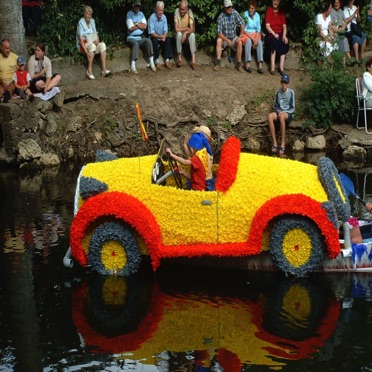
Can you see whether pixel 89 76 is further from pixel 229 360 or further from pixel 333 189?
pixel 229 360

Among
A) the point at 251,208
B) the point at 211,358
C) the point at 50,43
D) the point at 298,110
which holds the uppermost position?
the point at 50,43

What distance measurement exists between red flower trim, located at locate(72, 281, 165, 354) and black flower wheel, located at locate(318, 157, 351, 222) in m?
2.24

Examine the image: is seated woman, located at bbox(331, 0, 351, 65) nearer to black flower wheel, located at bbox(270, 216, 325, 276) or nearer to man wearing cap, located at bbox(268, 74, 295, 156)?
man wearing cap, located at bbox(268, 74, 295, 156)

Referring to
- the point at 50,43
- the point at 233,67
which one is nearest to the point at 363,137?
the point at 233,67

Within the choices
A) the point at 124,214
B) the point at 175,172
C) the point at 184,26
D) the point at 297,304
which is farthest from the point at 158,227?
the point at 184,26

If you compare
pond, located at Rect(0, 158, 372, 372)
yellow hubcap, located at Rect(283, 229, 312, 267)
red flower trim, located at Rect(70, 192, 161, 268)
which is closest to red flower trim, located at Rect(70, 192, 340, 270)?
red flower trim, located at Rect(70, 192, 161, 268)

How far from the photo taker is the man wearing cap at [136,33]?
20.9 m

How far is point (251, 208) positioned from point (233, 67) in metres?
11.3

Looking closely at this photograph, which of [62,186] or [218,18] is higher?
[218,18]

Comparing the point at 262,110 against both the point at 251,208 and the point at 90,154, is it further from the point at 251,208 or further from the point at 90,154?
the point at 251,208

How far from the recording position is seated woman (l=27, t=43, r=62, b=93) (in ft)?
63.1

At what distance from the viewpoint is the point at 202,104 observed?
66.6ft

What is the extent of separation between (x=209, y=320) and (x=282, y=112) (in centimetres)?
1006

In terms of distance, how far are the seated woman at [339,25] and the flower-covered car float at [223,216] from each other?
35.4 feet
